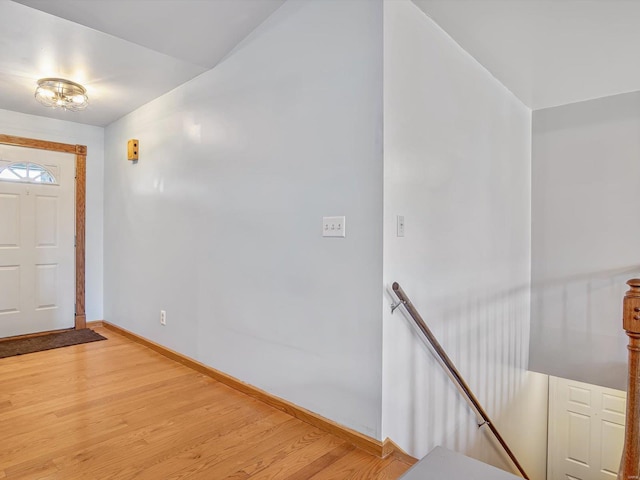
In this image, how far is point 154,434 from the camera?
202cm

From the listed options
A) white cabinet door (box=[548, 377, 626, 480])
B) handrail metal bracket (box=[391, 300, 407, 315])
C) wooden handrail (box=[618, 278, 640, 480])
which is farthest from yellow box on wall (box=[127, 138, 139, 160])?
white cabinet door (box=[548, 377, 626, 480])

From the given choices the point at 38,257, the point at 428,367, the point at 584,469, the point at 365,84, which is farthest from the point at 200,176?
the point at 584,469

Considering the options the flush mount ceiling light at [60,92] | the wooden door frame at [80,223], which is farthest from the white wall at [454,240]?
the wooden door frame at [80,223]

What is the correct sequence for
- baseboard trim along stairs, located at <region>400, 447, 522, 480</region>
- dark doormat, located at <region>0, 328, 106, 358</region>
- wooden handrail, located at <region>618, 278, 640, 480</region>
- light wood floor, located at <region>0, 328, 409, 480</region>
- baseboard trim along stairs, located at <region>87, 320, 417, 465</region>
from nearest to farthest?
baseboard trim along stairs, located at <region>400, 447, 522, 480</region>
wooden handrail, located at <region>618, 278, 640, 480</region>
light wood floor, located at <region>0, 328, 409, 480</region>
baseboard trim along stairs, located at <region>87, 320, 417, 465</region>
dark doormat, located at <region>0, 328, 106, 358</region>

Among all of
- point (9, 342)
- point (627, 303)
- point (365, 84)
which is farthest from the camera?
point (9, 342)

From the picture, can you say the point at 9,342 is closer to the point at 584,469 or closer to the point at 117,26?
the point at 117,26

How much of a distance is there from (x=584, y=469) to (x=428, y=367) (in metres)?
2.97

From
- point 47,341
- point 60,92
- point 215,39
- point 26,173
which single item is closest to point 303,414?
point 215,39

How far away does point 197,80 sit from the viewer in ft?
9.95

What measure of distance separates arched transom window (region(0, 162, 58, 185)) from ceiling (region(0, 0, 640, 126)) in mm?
827

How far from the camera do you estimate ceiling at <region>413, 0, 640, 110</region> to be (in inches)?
87.7

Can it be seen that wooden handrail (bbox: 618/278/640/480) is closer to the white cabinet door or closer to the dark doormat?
the white cabinet door

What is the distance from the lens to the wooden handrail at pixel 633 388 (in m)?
1.58

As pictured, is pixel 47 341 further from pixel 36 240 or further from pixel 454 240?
pixel 454 240
